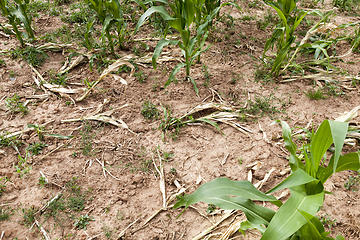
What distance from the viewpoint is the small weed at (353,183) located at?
2.06 meters

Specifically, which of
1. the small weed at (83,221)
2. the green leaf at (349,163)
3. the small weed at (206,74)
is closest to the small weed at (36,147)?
the small weed at (83,221)

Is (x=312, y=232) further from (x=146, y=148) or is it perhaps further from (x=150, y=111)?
(x=150, y=111)

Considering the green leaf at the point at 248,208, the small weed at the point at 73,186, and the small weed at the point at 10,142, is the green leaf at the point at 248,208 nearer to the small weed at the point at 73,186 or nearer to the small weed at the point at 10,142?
the small weed at the point at 73,186

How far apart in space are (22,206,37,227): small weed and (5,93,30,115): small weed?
4.19ft

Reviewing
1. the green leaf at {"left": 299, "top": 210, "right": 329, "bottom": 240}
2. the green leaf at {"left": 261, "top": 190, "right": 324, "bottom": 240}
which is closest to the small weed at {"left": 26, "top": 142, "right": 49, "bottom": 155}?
the green leaf at {"left": 261, "top": 190, "right": 324, "bottom": 240}

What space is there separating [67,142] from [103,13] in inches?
71.0

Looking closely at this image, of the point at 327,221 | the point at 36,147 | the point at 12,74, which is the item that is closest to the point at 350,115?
the point at 327,221

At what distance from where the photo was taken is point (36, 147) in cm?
245

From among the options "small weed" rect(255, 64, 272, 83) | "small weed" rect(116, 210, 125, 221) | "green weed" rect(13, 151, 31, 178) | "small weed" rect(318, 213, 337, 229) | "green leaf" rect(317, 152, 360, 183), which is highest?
"green leaf" rect(317, 152, 360, 183)

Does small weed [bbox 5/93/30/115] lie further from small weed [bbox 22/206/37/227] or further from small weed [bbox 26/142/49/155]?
small weed [bbox 22/206/37/227]

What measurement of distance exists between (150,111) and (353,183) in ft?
6.77

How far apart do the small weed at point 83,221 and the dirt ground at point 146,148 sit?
29mm

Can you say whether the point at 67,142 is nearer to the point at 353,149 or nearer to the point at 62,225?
the point at 62,225

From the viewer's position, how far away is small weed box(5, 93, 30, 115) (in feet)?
9.19
